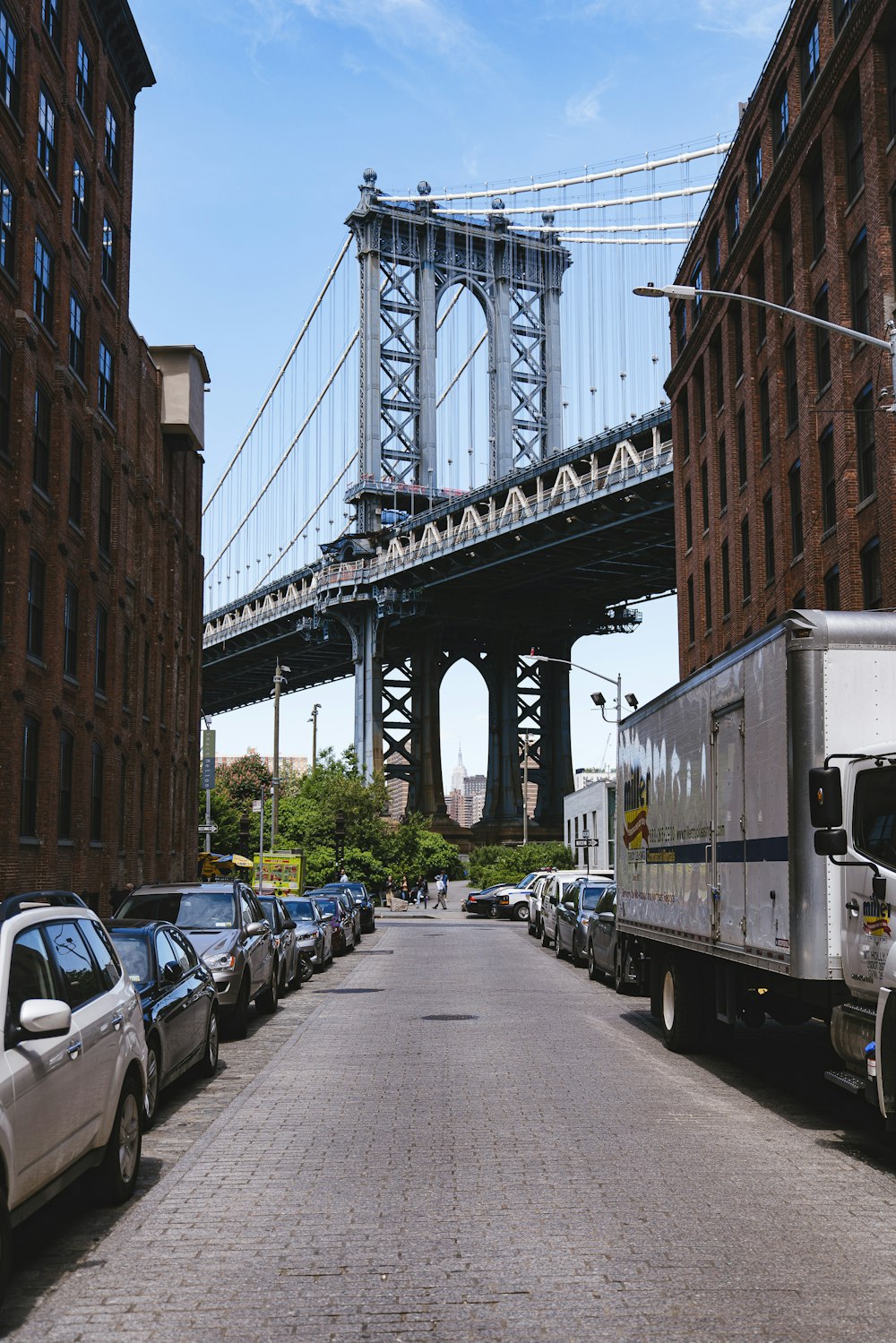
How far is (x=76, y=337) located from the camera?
103ft

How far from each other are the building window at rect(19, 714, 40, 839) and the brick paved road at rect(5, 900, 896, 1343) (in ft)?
44.5

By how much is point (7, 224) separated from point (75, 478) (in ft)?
21.6

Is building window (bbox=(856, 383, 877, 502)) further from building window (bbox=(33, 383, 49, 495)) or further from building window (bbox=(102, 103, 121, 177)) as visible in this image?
building window (bbox=(102, 103, 121, 177))

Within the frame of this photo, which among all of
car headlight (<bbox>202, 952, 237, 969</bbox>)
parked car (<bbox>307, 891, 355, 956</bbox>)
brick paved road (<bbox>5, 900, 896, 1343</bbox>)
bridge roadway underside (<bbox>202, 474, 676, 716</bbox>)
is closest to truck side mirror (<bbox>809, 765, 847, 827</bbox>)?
brick paved road (<bbox>5, 900, 896, 1343</bbox>)

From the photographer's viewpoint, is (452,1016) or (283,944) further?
(283,944)

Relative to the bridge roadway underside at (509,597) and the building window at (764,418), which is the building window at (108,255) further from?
the bridge roadway underside at (509,597)

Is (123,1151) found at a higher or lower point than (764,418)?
lower

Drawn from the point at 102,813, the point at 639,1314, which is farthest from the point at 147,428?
the point at 639,1314

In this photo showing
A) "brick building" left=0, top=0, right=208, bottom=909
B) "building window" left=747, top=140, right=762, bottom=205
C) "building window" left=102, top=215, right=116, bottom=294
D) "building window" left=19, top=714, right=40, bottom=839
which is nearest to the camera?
"brick building" left=0, top=0, right=208, bottom=909

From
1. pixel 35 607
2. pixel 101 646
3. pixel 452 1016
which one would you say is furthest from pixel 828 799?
pixel 101 646

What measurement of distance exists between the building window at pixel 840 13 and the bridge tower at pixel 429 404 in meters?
54.0

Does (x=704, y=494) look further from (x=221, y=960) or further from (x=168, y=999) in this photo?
(x=168, y=999)

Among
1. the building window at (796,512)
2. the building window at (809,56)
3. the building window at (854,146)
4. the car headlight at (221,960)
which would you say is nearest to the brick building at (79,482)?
the car headlight at (221,960)

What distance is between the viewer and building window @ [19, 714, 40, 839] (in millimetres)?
26922
